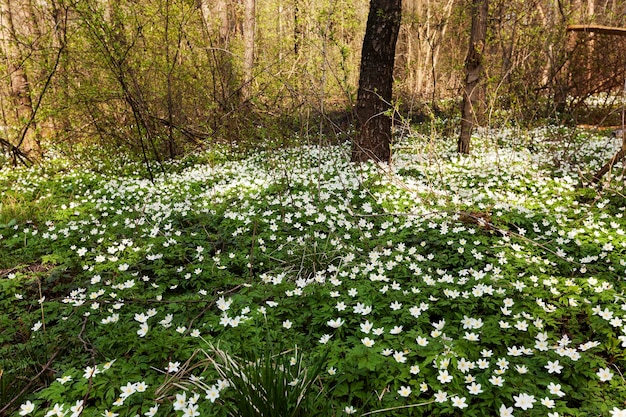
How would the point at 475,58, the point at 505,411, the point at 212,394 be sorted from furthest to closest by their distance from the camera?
the point at 475,58 < the point at 212,394 < the point at 505,411

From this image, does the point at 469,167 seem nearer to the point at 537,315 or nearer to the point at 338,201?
the point at 338,201

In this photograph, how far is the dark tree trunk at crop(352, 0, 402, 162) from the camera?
19.1ft

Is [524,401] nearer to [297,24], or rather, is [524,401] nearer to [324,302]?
[324,302]

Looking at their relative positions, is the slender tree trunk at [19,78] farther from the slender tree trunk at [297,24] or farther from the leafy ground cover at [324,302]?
the slender tree trunk at [297,24]

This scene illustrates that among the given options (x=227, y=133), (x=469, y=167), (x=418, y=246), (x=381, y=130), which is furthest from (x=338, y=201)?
(x=227, y=133)

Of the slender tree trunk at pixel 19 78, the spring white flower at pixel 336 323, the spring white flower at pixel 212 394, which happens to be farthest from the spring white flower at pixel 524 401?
the slender tree trunk at pixel 19 78

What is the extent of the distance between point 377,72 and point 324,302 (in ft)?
14.4

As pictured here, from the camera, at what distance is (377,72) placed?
6105 millimetres

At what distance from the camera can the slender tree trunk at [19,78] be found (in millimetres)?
7508

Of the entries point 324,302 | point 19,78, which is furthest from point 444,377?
point 19,78

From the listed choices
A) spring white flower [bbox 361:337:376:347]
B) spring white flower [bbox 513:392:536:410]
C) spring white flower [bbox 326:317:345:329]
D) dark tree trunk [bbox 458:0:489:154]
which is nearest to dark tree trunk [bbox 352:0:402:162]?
dark tree trunk [bbox 458:0:489:154]

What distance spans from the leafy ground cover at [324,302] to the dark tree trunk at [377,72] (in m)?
1.14

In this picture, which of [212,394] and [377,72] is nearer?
[212,394]


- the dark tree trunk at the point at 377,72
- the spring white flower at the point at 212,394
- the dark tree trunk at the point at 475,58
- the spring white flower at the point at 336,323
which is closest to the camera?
the spring white flower at the point at 212,394
